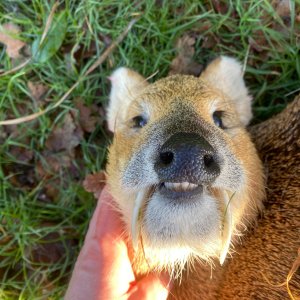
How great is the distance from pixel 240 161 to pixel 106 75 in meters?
2.29

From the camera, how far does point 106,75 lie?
195 inches

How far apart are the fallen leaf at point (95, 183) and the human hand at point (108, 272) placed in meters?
0.53

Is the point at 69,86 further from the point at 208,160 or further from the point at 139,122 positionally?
the point at 208,160

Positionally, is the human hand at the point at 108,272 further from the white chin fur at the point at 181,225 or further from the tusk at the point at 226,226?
the tusk at the point at 226,226

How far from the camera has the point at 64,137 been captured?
488 cm

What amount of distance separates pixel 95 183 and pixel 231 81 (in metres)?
1.72

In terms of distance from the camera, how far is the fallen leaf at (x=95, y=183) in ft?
15.0

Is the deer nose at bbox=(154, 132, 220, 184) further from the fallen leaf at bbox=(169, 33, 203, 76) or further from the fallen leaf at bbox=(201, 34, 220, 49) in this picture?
the fallen leaf at bbox=(201, 34, 220, 49)

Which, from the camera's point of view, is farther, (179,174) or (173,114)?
(173,114)

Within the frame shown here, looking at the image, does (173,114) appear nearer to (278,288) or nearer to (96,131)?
(278,288)

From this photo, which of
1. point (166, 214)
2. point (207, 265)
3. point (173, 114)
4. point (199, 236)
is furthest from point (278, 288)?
point (173, 114)

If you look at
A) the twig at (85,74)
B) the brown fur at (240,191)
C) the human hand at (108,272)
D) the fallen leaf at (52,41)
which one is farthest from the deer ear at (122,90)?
the fallen leaf at (52,41)

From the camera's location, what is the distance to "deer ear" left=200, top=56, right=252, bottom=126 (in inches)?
164

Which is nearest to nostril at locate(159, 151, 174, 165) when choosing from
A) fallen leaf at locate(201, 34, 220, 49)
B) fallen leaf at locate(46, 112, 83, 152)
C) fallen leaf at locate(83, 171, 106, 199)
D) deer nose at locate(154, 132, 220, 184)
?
deer nose at locate(154, 132, 220, 184)
